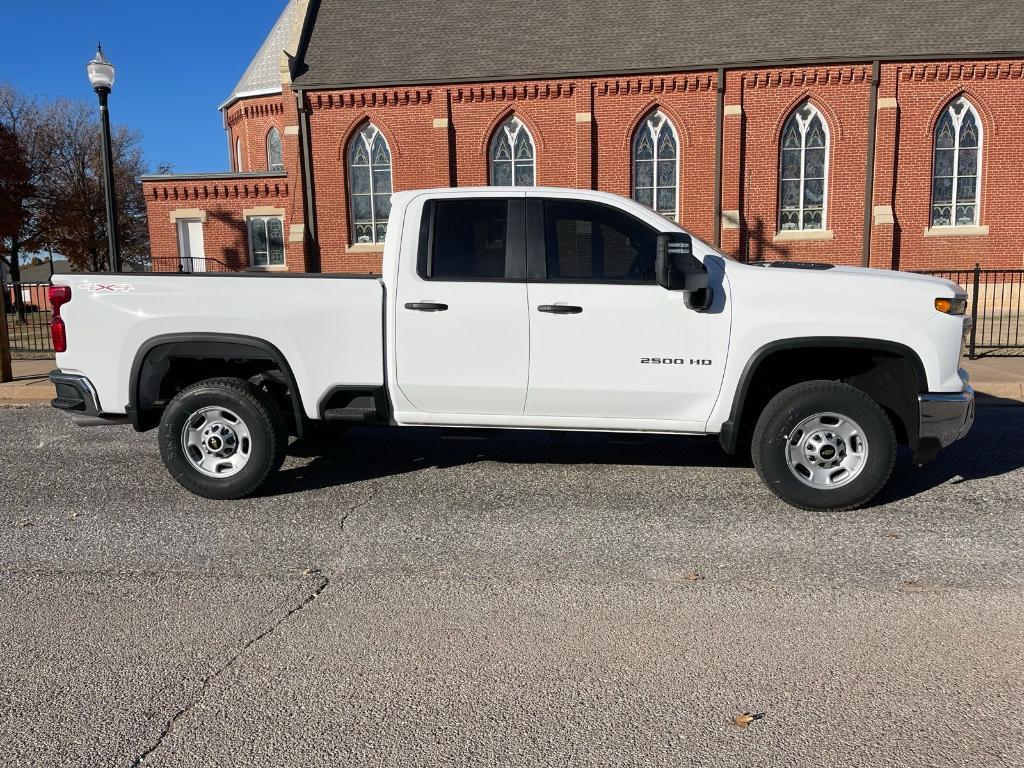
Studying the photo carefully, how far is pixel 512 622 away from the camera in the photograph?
352 cm

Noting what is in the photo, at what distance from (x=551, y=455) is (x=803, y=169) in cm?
1800

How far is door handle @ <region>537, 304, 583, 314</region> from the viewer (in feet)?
16.6

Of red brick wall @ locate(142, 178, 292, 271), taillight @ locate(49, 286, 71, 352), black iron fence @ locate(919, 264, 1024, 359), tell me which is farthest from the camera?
red brick wall @ locate(142, 178, 292, 271)

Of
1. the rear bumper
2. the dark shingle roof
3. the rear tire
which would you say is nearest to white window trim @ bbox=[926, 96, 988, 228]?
the dark shingle roof

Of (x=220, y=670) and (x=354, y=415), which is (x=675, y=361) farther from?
(x=220, y=670)

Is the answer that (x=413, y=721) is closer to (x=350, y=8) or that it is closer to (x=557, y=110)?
(x=557, y=110)

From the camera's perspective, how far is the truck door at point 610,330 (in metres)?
5.00

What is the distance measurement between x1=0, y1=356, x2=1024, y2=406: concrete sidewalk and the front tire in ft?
16.5

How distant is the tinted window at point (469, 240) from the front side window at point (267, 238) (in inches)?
779

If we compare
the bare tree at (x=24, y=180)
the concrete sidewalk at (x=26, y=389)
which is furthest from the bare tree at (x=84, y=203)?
the concrete sidewalk at (x=26, y=389)

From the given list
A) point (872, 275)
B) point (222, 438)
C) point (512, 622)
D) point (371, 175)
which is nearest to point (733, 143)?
point (371, 175)

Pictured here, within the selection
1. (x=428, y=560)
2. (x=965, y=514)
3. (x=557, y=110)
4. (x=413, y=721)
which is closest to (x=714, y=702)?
(x=413, y=721)

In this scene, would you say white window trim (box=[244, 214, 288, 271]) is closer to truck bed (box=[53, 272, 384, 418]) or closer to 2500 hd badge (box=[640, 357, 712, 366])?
truck bed (box=[53, 272, 384, 418])

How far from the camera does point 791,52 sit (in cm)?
2072
